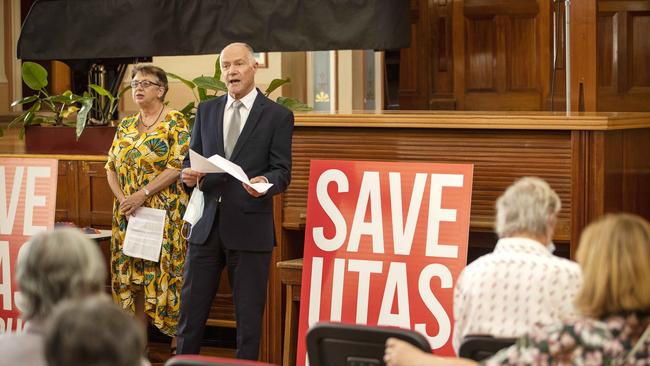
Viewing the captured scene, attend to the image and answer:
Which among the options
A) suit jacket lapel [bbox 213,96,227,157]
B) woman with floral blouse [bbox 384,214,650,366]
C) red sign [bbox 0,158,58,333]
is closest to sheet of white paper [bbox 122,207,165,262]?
red sign [bbox 0,158,58,333]

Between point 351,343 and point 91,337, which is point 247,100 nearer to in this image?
point 351,343

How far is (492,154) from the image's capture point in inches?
199

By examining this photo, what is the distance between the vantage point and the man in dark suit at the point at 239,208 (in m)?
4.70

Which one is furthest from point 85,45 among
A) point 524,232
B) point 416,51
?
point 524,232

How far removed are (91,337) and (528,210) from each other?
62.7 inches

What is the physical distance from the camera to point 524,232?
10.6 ft

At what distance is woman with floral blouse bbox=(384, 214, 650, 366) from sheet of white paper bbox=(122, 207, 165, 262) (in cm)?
329

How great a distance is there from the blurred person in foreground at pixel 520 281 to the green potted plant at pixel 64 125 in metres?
3.83

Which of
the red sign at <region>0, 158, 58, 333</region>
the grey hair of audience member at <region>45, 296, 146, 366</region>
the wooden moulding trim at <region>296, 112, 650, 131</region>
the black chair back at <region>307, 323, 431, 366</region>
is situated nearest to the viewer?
the grey hair of audience member at <region>45, 296, 146, 366</region>

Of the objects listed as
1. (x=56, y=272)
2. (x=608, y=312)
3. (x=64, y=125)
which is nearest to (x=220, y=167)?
(x=56, y=272)

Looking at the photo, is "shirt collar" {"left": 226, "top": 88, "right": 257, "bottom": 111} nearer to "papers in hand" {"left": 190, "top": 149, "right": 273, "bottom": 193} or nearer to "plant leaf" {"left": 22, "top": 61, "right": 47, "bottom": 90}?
"papers in hand" {"left": 190, "top": 149, "right": 273, "bottom": 193}

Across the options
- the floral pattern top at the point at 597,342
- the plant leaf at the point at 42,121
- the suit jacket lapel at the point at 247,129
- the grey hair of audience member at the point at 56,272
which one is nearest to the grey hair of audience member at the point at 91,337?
the grey hair of audience member at the point at 56,272

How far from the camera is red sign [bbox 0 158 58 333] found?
216 inches

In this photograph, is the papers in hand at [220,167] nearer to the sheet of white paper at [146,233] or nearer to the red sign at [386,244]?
the red sign at [386,244]
